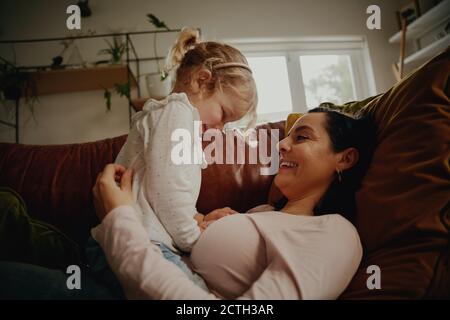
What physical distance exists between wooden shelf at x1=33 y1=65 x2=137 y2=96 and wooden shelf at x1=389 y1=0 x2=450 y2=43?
2510 millimetres

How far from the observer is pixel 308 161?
2.41 ft

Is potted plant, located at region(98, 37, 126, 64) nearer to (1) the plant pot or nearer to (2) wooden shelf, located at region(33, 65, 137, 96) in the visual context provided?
(2) wooden shelf, located at region(33, 65, 137, 96)

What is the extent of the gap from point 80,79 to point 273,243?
2513 millimetres

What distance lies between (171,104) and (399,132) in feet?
1.77

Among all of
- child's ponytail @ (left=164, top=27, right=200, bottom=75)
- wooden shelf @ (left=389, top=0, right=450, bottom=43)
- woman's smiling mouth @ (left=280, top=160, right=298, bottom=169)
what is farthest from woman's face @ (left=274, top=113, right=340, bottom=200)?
wooden shelf @ (left=389, top=0, right=450, bottom=43)

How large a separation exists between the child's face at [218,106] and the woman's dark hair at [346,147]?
327 mm

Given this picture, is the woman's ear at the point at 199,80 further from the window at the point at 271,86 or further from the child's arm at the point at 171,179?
the window at the point at 271,86

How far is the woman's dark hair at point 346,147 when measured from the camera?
715 millimetres

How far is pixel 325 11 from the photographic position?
9.44ft

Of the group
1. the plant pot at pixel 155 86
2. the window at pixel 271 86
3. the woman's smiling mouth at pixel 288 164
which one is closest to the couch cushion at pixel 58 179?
the woman's smiling mouth at pixel 288 164

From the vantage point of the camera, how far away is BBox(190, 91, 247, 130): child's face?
95 centimetres
